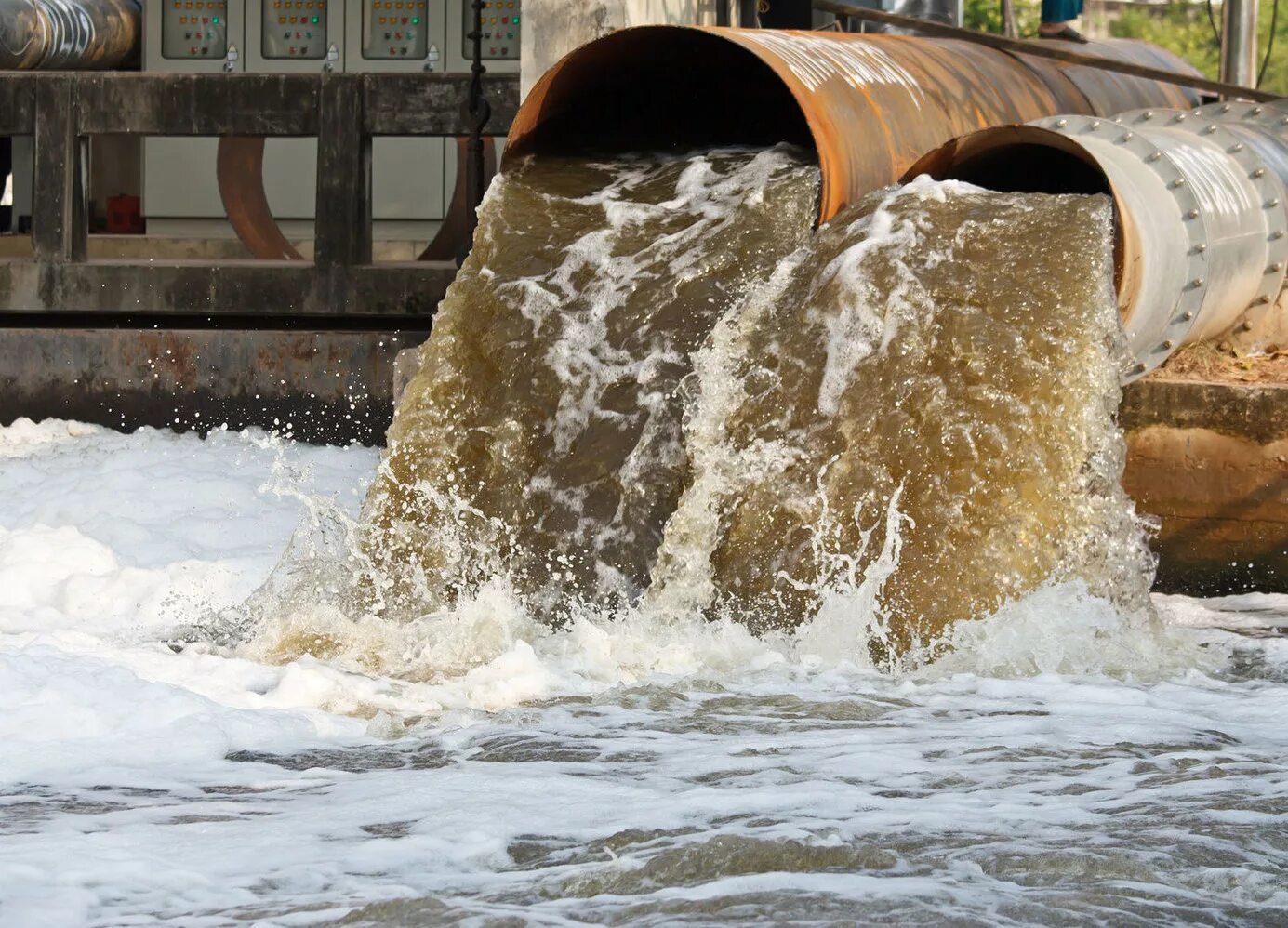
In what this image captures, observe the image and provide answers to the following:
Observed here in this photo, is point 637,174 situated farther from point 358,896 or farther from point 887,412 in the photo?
point 358,896

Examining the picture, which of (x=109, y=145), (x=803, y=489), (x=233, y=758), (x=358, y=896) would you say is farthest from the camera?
(x=109, y=145)

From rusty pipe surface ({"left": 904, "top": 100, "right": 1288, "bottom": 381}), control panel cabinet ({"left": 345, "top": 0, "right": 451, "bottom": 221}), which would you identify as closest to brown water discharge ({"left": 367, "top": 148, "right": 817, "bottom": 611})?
rusty pipe surface ({"left": 904, "top": 100, "right": 1288, "bottom": 381})

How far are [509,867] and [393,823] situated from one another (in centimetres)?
37

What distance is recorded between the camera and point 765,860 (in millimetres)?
3695

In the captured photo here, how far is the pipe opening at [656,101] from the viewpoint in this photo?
25.8 ft

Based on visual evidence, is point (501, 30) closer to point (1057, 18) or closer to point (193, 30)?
point (193, 30)

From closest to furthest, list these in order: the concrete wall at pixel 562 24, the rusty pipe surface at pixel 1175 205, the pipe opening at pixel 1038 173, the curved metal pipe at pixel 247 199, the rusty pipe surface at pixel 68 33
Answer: the rusty pipe surface at pixel 1175 205 → the pipe opening at pixel 1038 173 → the concrete wall at pixel 562 24 → the rusty pipe surface at pixel 68 33 → the curved metal pipe at pixel 247 199

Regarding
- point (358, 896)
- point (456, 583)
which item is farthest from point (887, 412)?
point (358, 896)

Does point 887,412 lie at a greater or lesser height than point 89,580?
greater

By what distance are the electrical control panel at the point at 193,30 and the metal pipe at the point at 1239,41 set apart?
7551 millimetres

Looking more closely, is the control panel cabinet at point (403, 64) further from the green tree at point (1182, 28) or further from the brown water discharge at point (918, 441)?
the green tree at point (1182, 28)

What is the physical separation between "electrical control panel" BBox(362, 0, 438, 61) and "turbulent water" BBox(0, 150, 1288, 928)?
7251 mm

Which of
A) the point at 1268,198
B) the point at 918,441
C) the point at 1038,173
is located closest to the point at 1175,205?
the point at 1268,198

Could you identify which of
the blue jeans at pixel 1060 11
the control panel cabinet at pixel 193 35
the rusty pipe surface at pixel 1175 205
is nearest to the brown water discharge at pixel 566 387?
the rusty pipe surface at pixel 1175 205
